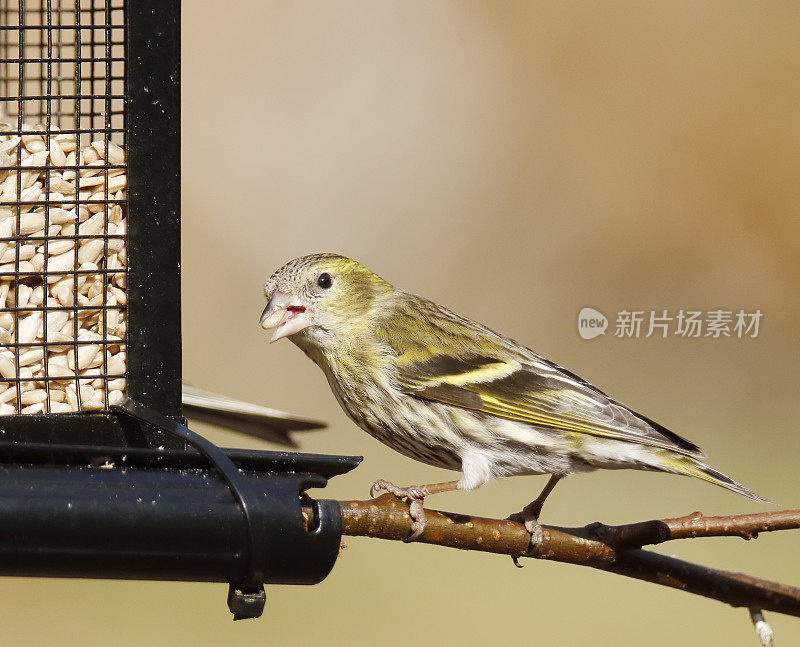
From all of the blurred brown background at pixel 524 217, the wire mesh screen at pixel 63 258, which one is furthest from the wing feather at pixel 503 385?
the blurred brown background at pixel 524 217

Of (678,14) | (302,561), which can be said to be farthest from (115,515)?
(678,14)

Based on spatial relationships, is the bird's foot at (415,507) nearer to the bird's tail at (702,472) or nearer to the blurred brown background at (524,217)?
the bird's tail at (702,472)

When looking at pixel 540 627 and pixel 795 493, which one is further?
pixel 795 493

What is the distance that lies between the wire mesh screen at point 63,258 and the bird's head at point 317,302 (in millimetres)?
741

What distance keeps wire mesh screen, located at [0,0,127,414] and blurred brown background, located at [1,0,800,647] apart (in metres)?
3.73

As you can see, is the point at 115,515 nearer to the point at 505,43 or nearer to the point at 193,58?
the point at 193,58

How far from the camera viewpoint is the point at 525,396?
12.5 feet

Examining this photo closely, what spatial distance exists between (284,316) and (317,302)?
15 centimetres

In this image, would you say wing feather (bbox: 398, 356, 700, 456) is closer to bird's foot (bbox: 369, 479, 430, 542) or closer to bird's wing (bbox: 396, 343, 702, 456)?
bird's wing (bbox: 396, 343, 702, 456)

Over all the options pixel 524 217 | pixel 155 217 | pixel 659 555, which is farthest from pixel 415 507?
pixel 524 217

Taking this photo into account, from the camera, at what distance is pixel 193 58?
23.7ft

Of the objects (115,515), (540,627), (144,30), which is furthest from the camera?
(540,627)

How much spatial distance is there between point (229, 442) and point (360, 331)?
2.72 metres

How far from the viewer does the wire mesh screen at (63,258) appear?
10.3 ft
